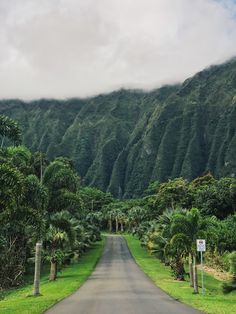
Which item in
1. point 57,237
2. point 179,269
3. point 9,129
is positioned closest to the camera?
point 9,129

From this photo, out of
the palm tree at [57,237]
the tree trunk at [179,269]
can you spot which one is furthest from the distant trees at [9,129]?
the tree trunk at [179,269]

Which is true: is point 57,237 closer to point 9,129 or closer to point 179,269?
point 179,269

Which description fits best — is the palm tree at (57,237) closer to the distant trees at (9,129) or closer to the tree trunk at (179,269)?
the tree trunk at (179,269)

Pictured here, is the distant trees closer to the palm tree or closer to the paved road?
the paved road

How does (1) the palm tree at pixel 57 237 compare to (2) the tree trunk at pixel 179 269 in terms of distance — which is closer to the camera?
(2) the tree trunk at pixel 179 269

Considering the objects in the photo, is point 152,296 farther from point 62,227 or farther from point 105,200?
point 105,200

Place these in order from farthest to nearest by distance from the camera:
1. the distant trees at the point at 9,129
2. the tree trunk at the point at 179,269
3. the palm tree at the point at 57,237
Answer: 1. the palm tree at the point at 57,237
2. the tree trunk at the point at 179,269
3. the distant trees at the point at 9,129

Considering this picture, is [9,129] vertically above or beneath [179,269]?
above

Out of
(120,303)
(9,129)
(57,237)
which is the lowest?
(120,303)

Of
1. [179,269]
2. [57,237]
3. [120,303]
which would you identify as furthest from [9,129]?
[179,269]

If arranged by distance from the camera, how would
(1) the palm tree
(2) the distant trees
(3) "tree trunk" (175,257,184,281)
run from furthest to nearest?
(1) the palm tree, (3) "tree trunk" (175,257,184,281), (2) the distant trees

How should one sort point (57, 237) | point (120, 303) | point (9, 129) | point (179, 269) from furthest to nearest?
point (57, 237), point (179, 269), point (9, 129), point (120, 303)

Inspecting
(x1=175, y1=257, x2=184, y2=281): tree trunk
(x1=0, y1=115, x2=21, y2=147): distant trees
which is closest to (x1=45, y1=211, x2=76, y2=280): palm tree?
(x1=175, y1=257, x2=184, y2=281): tree trunk

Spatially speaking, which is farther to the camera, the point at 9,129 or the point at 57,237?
the point at 57,237
